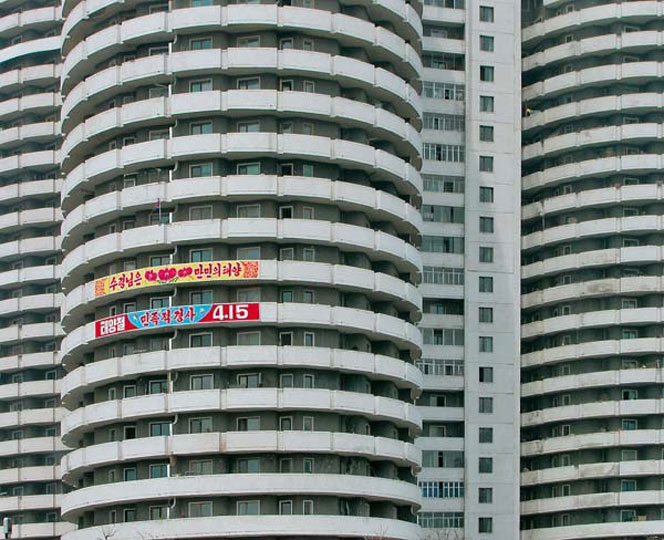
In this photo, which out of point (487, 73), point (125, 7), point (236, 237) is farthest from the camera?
point (487, 73)

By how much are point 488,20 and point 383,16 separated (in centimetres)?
2619

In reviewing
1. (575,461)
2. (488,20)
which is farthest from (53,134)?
(575,461)

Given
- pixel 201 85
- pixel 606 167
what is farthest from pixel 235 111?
pixel 606 167

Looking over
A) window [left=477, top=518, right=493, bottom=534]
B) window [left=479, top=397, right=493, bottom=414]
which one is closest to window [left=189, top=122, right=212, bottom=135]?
window [left=479, top=397, right=493, bottom=414]

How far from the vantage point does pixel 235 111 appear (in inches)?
4306

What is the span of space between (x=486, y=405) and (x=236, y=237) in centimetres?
3771

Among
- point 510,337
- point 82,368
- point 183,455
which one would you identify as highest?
point 510,337

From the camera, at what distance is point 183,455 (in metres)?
105

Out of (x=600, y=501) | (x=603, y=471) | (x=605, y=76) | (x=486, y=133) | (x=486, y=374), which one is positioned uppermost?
(x=605, y=76)

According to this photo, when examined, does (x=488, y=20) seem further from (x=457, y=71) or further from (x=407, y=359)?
(x=407, y=359)

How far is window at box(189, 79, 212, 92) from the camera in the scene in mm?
111375

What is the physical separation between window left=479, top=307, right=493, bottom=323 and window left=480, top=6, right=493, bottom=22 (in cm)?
2519

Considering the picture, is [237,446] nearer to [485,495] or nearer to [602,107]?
[485,495]

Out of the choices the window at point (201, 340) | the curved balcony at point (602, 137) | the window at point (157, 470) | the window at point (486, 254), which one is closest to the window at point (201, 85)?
the window at point (201, 340)
